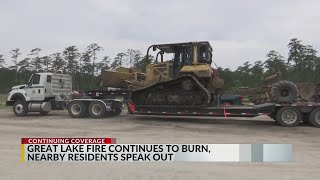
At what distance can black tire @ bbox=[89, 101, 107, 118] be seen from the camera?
1749cm

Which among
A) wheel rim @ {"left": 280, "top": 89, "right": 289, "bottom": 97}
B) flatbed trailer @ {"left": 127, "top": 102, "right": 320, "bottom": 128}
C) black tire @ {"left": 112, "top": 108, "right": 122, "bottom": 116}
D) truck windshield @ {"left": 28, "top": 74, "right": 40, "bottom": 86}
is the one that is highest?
truck windshield @ {"left": 28, "top": 74, "right": 40, "bottom": 86}

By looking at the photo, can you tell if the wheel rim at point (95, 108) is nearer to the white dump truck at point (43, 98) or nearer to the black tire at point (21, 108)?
the white dump truck at point (43, 98)

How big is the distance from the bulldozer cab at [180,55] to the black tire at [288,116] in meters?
3.89

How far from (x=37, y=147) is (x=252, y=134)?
26.0 ft

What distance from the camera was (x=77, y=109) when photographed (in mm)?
18016

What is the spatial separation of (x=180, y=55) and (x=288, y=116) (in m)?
5.49

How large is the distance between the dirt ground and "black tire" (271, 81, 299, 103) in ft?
3.92

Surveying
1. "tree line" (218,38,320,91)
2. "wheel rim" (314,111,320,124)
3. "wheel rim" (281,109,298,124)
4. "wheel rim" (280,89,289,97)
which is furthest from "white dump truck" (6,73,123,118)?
"tree line" (218,38,320,91)

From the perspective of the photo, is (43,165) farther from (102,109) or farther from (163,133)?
(102,109)

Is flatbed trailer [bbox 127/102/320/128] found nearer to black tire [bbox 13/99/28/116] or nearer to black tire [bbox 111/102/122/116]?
black tire [bbox 111/102/122/116]

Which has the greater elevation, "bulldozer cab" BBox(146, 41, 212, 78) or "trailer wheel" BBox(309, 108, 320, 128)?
"bulldozer cab" BBox(146, 41, 212, 78)

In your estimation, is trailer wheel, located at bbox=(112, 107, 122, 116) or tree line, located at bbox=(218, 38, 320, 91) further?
tree line, located at bbox=(218, 38, 320, 91)

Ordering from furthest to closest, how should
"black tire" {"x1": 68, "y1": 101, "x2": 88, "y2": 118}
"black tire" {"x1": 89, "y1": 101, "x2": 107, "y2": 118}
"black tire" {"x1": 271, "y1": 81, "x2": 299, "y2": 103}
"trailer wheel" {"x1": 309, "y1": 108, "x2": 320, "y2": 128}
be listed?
"black tire" {"x1": 68, "y1": 101, "x2": 88, "y2": 118} → "black tire" {"x1": 89, "y1": 101, "x2": 107, "y2": 118} → "black tire" {"x1": 271, "y1": 81, "x2": 299, "y2": 103} → "trailer wheel" {"x1": 309, "y1": 108, "x2": 320, "y2": 128}

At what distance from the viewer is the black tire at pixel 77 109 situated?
17.8 metres
